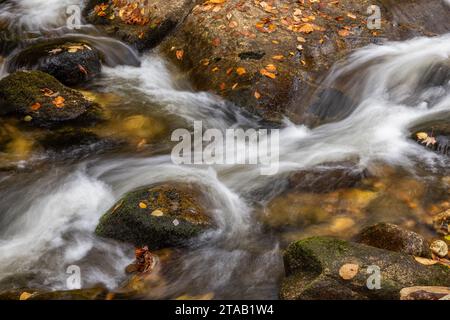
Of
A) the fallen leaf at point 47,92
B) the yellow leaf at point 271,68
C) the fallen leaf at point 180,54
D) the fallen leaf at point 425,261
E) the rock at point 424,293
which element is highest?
the fallen leaf at point 180,54

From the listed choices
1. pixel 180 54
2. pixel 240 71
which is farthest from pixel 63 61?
pixel 240 71

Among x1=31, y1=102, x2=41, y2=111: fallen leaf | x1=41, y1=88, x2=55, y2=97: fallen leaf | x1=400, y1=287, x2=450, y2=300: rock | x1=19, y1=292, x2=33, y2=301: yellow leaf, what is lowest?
x1=19, y1=292, x2=33, y2=301: yellow leaf

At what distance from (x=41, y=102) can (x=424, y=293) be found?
5.70 meters

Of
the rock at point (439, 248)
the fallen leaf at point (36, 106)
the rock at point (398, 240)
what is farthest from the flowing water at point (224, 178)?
the fallen leaf at point (36, 106)

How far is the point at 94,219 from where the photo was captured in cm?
549

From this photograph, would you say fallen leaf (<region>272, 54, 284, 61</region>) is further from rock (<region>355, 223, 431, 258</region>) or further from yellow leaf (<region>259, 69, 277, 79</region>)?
rock (<region>355, 223, 431, 258</region>)

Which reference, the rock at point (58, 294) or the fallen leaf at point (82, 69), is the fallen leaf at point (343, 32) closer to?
the fallen leaf at point (82, 69)

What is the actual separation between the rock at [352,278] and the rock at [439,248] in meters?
0.71

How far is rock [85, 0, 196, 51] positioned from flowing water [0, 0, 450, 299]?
1.85 feet

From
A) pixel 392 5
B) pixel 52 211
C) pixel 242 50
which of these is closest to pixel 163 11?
pixel 242 50

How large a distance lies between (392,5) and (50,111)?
632 cm

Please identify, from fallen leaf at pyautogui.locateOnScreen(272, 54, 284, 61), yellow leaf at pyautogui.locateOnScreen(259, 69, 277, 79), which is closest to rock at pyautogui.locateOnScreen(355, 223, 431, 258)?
yellow leaf at pyautogui.locateOnScreen(259, 69, 277, 79)

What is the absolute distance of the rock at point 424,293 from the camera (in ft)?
11.4

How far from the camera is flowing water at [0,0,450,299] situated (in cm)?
481
